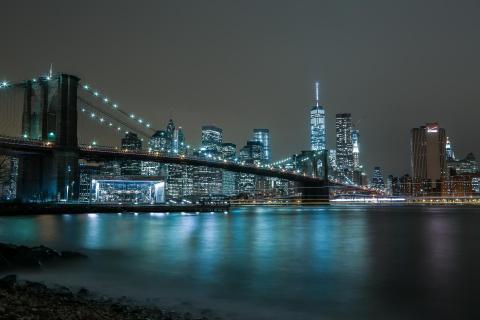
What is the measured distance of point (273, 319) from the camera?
361 inches

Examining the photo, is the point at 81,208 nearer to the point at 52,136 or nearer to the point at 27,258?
the point at 52,136

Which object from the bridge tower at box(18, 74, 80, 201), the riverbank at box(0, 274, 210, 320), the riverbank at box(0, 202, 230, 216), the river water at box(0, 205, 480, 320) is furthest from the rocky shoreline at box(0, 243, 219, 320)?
the bridge tower at box(18, 74, 80, 201)

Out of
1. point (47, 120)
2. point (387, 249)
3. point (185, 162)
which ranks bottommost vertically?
point (387, 249)

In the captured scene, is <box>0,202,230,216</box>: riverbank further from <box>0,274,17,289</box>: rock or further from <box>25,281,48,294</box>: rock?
<box>0,274,17,289</box>: rock

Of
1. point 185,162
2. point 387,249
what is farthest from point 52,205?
point 387,249

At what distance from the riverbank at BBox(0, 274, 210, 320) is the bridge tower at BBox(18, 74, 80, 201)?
4182 cm

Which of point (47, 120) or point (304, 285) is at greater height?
point (47, 120)

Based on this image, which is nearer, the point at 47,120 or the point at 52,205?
the point at 52,205

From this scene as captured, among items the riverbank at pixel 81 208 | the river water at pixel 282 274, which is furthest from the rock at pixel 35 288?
the riverbank at pixel 81 208

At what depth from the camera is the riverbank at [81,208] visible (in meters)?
44.3

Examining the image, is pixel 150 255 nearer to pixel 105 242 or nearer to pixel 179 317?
pixel 105 242

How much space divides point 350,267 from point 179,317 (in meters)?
9.11

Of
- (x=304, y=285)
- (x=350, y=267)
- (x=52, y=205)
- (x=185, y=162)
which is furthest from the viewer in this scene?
(x=185, y=162)

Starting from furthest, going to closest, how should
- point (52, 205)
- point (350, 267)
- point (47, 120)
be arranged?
point (47, 120), point (52, 205), point (350, 267)
